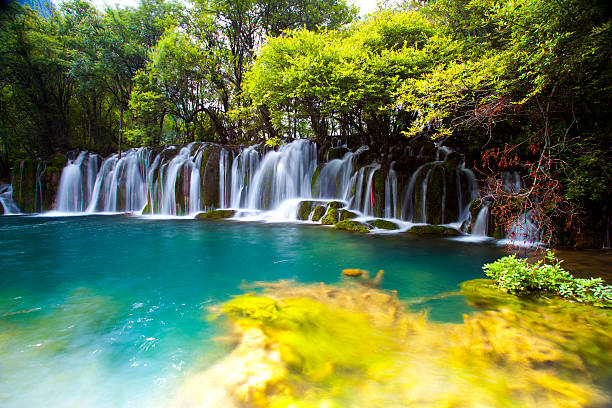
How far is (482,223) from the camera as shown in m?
10.6

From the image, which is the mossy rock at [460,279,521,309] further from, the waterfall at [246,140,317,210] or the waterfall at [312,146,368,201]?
the waterfall at [246,140,317,210]

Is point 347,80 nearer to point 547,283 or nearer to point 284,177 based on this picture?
point 284,177

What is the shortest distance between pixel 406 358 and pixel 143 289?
5217 mm

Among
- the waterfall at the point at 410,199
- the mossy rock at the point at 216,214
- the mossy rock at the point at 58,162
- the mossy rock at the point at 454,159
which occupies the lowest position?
the mossy rock at the point at 216,214

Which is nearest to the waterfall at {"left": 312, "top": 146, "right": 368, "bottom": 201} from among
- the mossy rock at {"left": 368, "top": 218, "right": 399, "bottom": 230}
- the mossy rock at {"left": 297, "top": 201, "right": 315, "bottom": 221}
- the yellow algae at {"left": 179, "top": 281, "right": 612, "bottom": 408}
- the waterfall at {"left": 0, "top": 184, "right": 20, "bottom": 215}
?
the mossy rock at {"left": 297, "top": 201, "right": 315, "bottom": 221}

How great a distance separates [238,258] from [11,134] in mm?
30118

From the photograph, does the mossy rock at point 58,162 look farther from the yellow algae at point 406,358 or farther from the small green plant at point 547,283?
the small green plant at point 547,283

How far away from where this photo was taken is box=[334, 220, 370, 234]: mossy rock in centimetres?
1181

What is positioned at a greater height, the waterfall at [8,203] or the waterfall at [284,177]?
the waterfall at [284,177]

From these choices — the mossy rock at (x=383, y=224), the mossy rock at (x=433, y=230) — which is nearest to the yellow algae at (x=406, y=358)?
the mossy rock at (x=433, y=230)

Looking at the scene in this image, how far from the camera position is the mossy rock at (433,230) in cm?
1094

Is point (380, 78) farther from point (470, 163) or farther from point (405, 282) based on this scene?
point (405, 282)

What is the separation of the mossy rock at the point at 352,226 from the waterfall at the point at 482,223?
4213mm

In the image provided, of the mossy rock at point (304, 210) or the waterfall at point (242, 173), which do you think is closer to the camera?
the mossy rock at point (304, 210)
